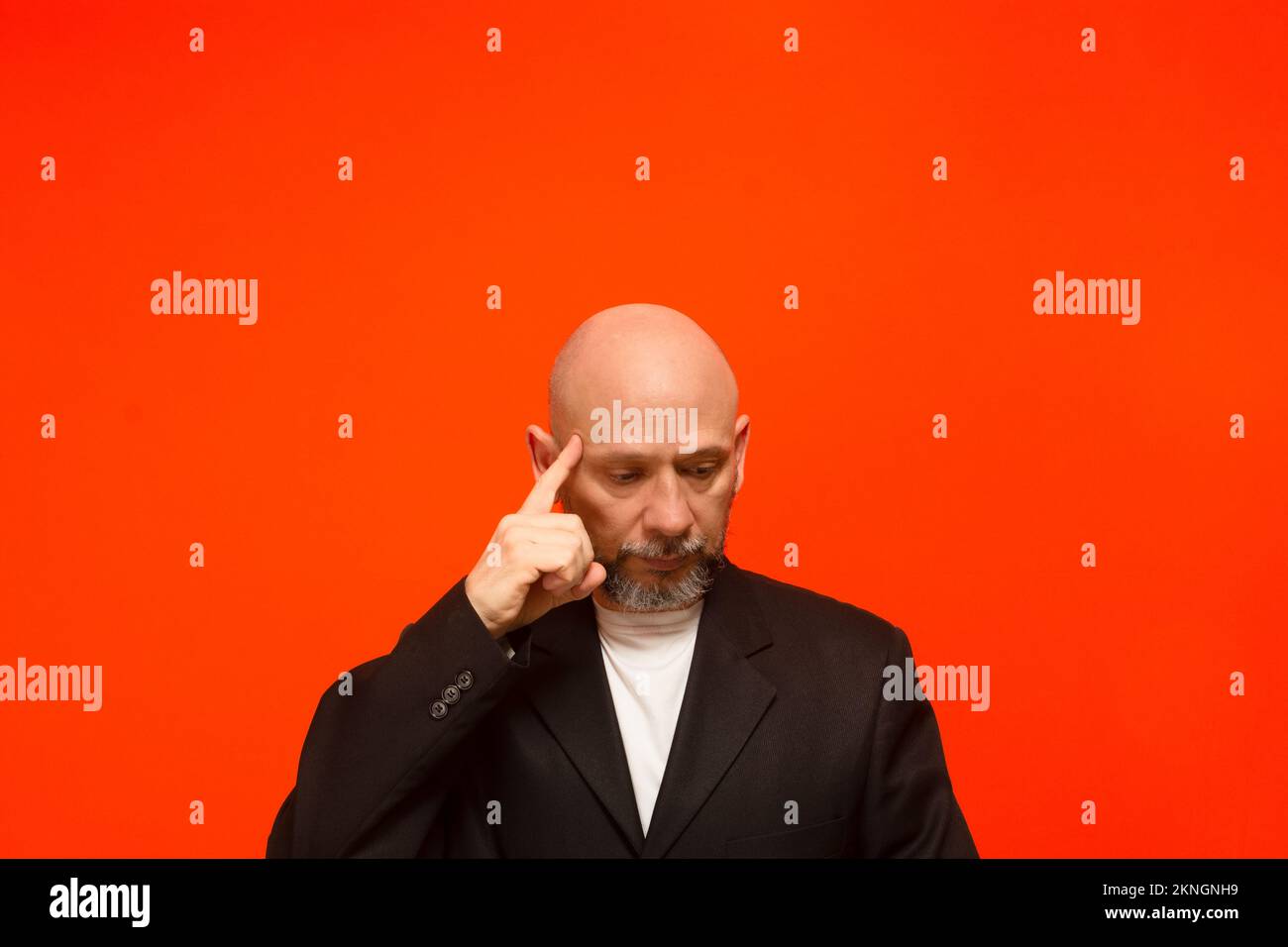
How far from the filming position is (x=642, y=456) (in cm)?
212

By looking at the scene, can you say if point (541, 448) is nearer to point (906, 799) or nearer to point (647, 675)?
point (647, 675)

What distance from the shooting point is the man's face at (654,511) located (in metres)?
2.14

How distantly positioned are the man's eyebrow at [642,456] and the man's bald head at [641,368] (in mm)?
65

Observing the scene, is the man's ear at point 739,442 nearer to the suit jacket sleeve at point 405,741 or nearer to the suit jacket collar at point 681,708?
the suit jacket collar at point 681,708

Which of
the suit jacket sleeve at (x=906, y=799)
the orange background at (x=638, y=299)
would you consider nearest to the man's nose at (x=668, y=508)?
the suit jacket sleeve at (x=906, y=799)

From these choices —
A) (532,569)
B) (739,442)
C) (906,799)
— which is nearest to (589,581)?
(532,569)

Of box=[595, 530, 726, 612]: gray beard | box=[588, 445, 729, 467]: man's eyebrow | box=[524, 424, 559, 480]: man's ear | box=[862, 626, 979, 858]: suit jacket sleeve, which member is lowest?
box=[862, 626, 979, 858]: suit jacket sleeve

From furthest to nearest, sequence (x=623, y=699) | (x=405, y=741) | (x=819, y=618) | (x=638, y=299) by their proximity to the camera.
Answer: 1. (x=638, y=299)
2. (x=819, y=618)
3. (x=623, y=699)
4. (x=405, y=741)

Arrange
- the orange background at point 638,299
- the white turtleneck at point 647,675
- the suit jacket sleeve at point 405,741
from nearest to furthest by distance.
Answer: the suit jacket sleeve at point 405,741 < the white turtleneck at point 647,675 < the orange background at point 638,299

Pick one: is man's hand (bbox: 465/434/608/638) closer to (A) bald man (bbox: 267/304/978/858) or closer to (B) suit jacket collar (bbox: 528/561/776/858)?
(A) bald man (bbox: 267/304/978/858)

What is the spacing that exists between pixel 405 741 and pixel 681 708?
52cm

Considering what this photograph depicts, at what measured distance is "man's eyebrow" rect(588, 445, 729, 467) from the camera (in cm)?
212

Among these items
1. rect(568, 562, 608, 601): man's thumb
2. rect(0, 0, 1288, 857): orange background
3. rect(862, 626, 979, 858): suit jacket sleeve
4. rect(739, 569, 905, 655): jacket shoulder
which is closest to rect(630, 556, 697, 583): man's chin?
rect(568, 562, 608, 601): man's thumb
